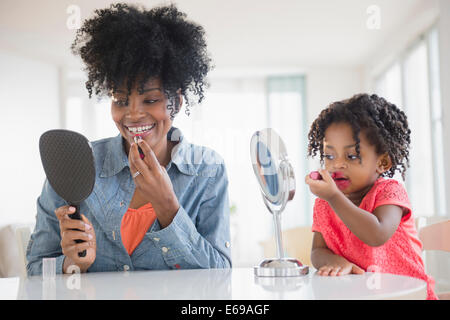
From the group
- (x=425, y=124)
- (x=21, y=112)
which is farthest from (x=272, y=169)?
(x=425, y=124)

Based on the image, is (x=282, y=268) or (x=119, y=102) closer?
(x=282, y=268)

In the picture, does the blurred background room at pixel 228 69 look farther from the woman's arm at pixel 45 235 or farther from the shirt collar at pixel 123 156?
the woman's arm at pixel 45 235

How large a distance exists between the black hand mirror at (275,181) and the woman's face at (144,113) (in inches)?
11.7

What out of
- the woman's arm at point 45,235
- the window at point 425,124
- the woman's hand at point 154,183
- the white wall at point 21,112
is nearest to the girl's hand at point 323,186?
the woman's hand at point 154,183

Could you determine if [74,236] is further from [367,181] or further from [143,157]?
[367,181]

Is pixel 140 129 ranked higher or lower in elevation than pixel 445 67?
lower

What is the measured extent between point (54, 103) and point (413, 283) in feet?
4.28

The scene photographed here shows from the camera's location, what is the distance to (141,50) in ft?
3.51

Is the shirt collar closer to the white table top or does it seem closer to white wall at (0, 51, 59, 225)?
the white table top

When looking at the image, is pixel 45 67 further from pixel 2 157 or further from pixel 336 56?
pixel 336 56

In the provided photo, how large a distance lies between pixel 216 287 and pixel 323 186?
244 mm

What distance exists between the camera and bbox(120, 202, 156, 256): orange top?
43.4 inches

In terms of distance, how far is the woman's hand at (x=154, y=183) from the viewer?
38.1 inches
